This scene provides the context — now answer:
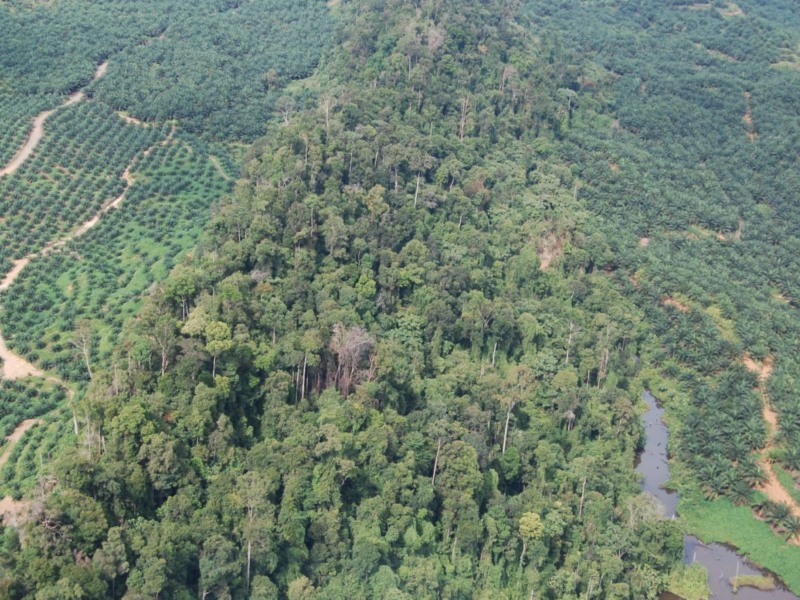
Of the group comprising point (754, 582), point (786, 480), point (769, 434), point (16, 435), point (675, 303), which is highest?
point (675, 303)

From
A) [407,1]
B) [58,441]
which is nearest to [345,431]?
[58,441]

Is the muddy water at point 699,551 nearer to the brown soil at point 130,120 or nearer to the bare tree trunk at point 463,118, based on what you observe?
the bare tree trunk at point 463,118

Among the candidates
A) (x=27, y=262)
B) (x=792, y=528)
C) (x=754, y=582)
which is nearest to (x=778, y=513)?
(x=792, y=528)

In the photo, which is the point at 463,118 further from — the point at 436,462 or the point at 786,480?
the point at 436,462

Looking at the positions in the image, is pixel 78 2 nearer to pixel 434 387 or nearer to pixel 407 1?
pixel 407 1

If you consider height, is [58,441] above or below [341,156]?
below

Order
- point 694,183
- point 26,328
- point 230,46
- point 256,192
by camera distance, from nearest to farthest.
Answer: point 26,328, point 256,192, point 694,183, point 230,46
